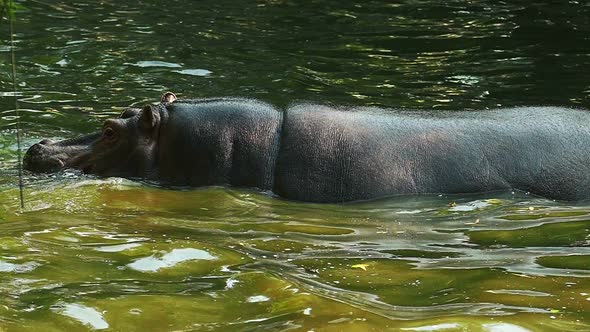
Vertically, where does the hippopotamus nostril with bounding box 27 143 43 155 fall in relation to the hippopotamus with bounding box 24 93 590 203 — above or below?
below

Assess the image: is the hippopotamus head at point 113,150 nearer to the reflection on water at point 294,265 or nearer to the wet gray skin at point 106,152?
the wet gray skin at point 106,152

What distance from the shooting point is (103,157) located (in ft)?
25.6

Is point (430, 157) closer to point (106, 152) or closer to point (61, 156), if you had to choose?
point (106, 152)

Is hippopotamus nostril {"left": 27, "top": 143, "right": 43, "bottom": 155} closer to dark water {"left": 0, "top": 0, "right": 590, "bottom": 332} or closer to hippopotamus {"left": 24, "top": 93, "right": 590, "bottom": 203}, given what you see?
dark water {"left": 0, "top": 0, "right": 590, "bottom": 332}

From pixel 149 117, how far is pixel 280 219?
1856 mm

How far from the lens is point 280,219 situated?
612cm

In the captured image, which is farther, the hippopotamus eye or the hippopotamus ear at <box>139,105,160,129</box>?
the hippopotamus eye

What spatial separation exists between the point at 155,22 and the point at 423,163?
8321 millimetres

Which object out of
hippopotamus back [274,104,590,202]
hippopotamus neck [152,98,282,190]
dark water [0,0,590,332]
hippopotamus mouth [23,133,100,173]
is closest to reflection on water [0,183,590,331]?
dark water [0,0,590,332]

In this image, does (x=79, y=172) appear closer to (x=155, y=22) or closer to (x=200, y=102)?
(x=200, y=102)

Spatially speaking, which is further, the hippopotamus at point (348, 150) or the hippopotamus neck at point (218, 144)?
the hippopotamus neck at point (218, 144)

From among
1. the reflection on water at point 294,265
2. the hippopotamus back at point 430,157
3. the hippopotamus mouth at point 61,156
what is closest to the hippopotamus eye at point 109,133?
the hippopotamus mouth at point 61,156

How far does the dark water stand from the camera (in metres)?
3.69

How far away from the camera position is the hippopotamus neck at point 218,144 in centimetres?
730
